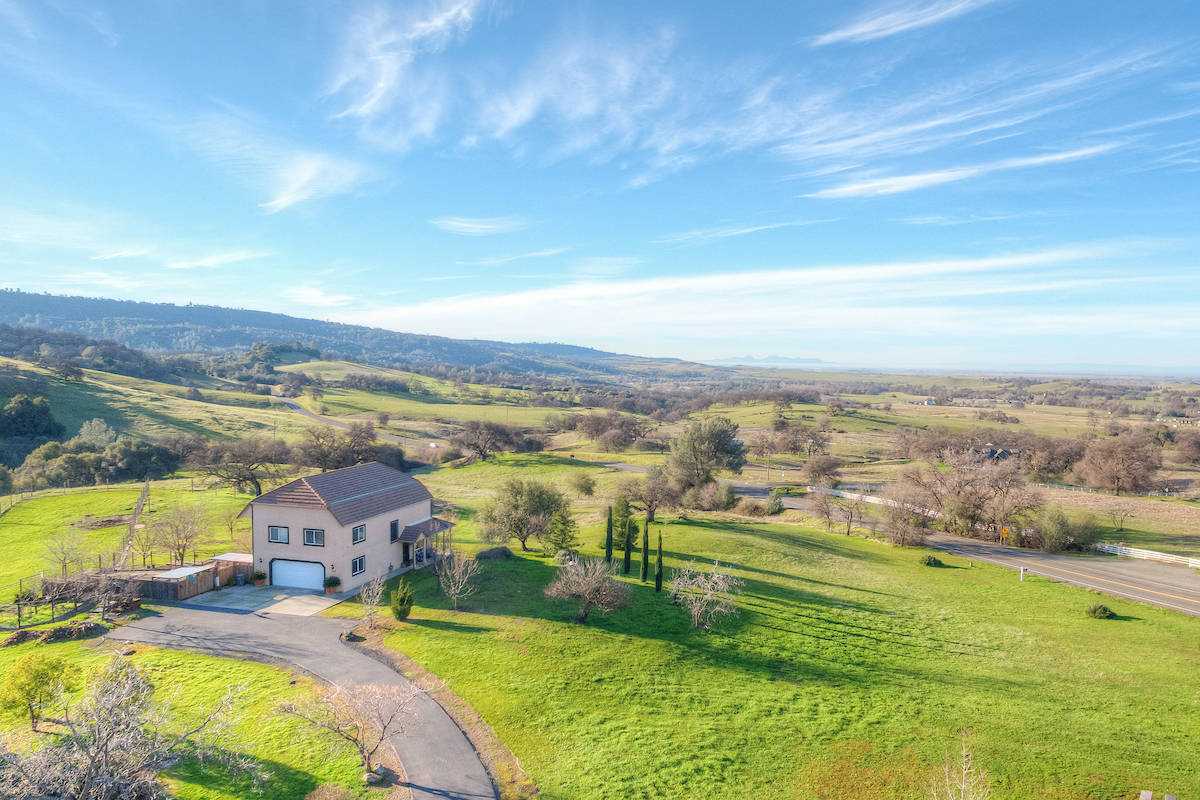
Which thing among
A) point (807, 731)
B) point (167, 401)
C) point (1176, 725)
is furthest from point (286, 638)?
point (167, 401)

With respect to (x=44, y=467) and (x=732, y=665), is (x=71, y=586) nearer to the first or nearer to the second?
(x=732, y=665)

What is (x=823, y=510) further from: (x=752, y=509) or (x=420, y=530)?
(x=420, y=530)

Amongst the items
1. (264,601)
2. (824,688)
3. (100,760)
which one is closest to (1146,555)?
(824,688)

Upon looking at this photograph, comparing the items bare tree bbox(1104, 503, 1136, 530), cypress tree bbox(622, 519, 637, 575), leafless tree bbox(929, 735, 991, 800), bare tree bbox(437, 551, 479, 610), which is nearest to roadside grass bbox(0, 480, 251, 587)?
bare tree bbox(437, 551, 479, 610)

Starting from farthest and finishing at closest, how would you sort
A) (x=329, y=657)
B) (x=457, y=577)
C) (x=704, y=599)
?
(x=457, y=577)
(x=704, y=599)
(x=329, y=657)

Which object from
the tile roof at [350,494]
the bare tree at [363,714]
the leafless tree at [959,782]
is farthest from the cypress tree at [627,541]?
the leafless tree at [959,782]

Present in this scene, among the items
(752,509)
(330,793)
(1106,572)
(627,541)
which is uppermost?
(627,541)
